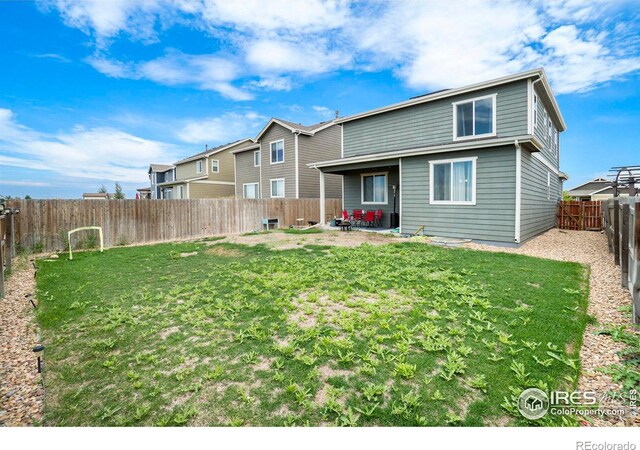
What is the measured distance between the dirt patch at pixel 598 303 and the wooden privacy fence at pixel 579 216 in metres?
6.84

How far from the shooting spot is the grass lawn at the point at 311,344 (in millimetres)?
2453

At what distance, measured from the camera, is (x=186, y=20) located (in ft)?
18.7

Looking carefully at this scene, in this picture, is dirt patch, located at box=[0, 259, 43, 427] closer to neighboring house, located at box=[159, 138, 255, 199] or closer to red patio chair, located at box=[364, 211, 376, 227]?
red patio chair, located at box=[364, 211, 376, 227]

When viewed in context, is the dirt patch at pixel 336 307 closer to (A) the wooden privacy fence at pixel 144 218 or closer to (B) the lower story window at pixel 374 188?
(A) the wooden privacy fence at pixel 144 218

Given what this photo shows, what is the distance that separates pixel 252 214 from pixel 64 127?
328 inches

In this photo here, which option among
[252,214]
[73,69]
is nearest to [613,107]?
[252,214]

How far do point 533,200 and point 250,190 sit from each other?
19.2 meters

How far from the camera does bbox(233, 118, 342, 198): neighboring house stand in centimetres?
2070

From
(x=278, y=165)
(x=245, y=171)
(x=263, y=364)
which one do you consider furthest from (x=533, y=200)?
(x=245, y=171)

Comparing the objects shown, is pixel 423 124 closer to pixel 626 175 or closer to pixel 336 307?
pixel 626 175

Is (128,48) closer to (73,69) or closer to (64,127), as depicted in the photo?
(73,69)

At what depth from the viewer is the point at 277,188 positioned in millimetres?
22281

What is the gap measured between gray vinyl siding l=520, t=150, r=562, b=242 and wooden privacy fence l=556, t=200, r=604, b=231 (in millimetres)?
1993

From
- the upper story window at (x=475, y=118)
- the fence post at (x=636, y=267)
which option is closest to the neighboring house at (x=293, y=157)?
the upper story window at (x=475, y=118)
